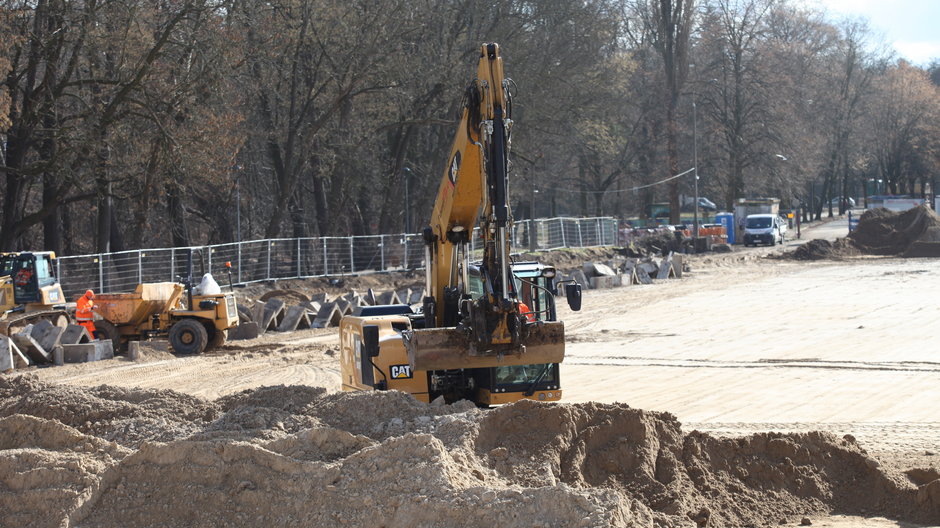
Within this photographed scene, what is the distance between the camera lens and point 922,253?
45062 mm

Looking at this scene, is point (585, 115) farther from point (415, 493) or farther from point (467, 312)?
point (415, 493)

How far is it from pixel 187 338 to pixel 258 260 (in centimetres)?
1298

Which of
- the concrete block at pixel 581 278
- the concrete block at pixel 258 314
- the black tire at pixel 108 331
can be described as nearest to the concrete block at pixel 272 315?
the concrete block at pixel 258 314

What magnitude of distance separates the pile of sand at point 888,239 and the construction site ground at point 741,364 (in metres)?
14.8

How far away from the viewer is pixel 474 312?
32.9 ft

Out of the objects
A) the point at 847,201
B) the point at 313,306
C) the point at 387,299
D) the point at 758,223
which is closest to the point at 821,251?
the point at 758,223

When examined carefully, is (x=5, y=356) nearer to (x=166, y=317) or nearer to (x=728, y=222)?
(x=166, y=317)

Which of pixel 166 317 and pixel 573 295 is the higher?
pixel 573 295

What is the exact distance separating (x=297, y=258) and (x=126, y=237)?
31.9 feet

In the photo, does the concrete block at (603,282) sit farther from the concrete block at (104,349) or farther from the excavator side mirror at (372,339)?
the excavator side mirror at (372,339)

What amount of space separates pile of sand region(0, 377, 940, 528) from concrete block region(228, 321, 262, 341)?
1369cm

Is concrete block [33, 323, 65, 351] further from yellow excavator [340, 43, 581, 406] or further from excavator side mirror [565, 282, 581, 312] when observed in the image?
excavator side mirror [565, 282, 581, 312]

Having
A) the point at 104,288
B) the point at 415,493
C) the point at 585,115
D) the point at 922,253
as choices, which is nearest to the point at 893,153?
the point at 922,253

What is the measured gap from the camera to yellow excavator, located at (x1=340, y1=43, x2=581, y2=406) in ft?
33.2
